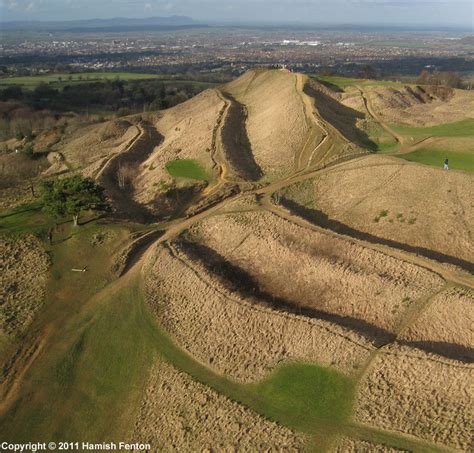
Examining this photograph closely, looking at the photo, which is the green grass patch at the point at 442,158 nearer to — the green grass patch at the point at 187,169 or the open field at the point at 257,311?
the open field at the point at 257,311

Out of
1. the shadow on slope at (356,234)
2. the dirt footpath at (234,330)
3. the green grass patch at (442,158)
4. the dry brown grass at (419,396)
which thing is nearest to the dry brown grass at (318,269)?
the dirt footpath at (234,330)

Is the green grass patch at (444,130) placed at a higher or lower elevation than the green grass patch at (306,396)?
higher

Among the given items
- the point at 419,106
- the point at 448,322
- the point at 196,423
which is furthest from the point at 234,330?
the point at 419,106

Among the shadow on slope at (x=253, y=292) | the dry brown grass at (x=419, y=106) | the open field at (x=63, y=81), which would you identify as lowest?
the shadow on slope at (x=253, y=292)

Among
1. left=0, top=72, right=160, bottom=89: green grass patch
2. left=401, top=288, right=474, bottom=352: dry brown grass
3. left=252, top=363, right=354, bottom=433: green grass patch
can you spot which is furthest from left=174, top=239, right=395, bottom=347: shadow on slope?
left=0, top=72, right=160, bottom=89: green grass patch

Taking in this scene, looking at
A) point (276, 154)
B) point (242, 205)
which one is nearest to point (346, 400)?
point (242, 205)

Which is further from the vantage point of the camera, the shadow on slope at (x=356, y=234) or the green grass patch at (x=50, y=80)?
the green grass patch at (x=50, y=80)

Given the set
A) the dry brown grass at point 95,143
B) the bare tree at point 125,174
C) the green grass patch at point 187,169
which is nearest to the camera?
the green grass patch at point 187,169
